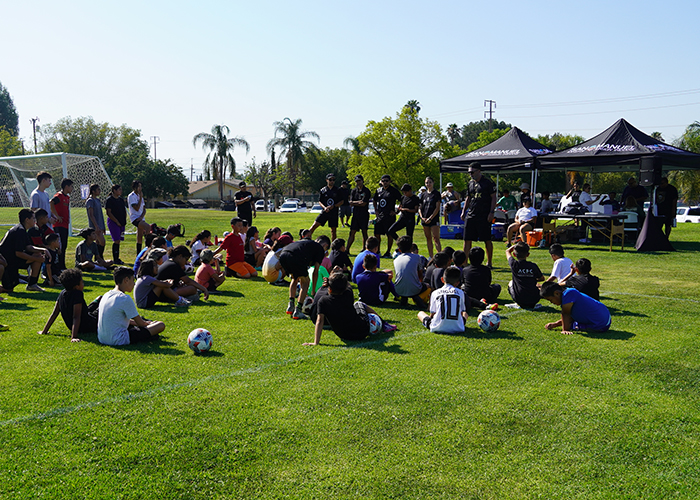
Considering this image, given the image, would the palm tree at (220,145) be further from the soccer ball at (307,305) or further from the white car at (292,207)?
the soccer ball at (307,305)

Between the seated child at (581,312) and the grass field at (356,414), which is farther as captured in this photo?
the seated child at (581,312)

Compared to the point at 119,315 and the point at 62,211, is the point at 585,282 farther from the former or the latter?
the point at 62,211

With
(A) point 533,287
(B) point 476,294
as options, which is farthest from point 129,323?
(A) point 533,287

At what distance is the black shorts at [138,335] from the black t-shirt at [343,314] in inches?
85.9

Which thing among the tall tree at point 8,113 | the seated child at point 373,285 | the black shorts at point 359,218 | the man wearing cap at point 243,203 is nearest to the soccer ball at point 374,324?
the seated child at point 373,285

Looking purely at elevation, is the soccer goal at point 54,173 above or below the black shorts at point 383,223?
above

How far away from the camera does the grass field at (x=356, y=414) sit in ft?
12.1

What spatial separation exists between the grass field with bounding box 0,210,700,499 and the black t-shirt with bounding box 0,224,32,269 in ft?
10.1

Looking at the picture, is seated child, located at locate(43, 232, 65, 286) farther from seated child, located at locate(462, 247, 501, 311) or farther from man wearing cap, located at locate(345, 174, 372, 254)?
seated child, located at locate(462, 247, 501, 311)

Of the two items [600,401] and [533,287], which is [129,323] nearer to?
[600,401]

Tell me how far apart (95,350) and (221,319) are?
2.03m

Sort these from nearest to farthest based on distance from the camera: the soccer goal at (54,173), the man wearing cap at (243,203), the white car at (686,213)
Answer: the man wearing cap at (243,203), the soccer goal at (54,173), the white car at (686,213)

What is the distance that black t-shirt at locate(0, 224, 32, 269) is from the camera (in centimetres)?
1020

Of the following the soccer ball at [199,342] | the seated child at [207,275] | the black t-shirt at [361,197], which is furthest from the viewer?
the black t-shirt at [361,197]
